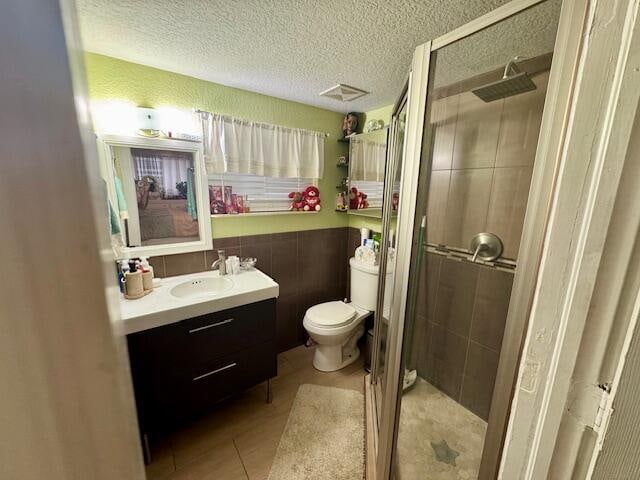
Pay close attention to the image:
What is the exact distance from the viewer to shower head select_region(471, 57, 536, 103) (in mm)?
1147

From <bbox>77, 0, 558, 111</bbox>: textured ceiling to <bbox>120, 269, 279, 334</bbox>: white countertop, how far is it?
117 centimetres

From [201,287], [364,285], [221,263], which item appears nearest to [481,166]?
[364,285]

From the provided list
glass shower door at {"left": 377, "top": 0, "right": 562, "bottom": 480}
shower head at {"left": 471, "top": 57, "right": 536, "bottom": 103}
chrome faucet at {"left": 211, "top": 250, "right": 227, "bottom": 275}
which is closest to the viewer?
glass shower door at {"left": 377, "top": 0, "right": 562, "bottom": 480}

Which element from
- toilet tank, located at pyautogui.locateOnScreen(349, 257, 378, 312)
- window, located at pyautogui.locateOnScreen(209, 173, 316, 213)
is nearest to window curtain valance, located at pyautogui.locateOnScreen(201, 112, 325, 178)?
window, located at pyautogui.locateOnScreen(209, 173, 316, 213)

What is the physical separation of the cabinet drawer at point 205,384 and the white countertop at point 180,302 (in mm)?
309

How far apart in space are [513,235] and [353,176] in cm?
124

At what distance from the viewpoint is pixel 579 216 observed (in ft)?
1.25

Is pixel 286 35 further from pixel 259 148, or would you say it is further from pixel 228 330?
pixel 228 330

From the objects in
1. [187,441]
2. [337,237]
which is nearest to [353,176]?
[337,237]

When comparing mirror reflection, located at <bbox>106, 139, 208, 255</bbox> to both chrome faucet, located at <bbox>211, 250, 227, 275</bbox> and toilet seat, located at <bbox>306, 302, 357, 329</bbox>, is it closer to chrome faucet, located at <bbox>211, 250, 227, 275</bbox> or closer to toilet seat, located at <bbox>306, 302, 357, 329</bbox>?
chrome faucet, located at <bbox>211, 250, 227, 275</bbox>

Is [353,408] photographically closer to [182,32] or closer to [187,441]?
[187,441]

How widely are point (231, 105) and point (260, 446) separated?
2.12 m

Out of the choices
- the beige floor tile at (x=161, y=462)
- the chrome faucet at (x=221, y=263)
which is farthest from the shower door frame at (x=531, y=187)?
the beige floor tile at (x=161, y=462)

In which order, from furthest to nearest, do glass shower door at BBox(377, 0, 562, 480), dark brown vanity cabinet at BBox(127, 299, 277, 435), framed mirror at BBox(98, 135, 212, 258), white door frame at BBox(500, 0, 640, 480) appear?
framed mirror at BBox(98, 135, 212, 258) < dark brown vanity cabinet at BBox(127, 299, 277, 435) < glass shower door at BBox(377, 0, 562, 480) < white door frame at BBox(500, 0, 640, 480)
